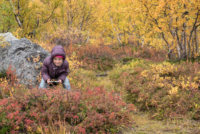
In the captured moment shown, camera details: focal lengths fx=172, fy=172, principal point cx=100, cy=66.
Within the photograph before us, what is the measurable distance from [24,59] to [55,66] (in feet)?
7.07

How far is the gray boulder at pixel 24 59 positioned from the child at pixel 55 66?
126 centimetres

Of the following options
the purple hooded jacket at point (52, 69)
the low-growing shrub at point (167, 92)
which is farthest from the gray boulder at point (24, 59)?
the low-growing shrub at point (167, 92)

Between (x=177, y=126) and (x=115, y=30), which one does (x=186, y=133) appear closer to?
(x=177, y=126)

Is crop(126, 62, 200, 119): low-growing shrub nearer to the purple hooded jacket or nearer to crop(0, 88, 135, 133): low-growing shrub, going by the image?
crop(0, 88, 135, 133): low-growing shrub

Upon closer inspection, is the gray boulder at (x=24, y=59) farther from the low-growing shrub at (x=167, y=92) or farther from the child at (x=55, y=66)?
the low-growing shrub at (x=167, y=92)

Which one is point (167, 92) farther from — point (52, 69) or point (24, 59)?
point (24, 59)

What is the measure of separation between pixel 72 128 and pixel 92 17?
754 inches

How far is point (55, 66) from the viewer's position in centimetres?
415

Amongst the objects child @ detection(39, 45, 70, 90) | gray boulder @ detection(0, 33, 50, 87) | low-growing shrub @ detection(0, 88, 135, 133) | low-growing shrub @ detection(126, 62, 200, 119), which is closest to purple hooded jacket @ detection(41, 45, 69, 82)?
child @ detection(39, 45, 70, 90)

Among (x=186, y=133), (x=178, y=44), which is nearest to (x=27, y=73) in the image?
(x=186, y=133)

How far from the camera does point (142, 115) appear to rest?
4.83 meters

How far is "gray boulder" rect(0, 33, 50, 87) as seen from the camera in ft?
18.1

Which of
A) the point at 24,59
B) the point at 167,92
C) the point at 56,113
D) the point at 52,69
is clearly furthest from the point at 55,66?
the point at 167,92

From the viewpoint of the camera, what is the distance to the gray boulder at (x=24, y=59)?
5.51m
